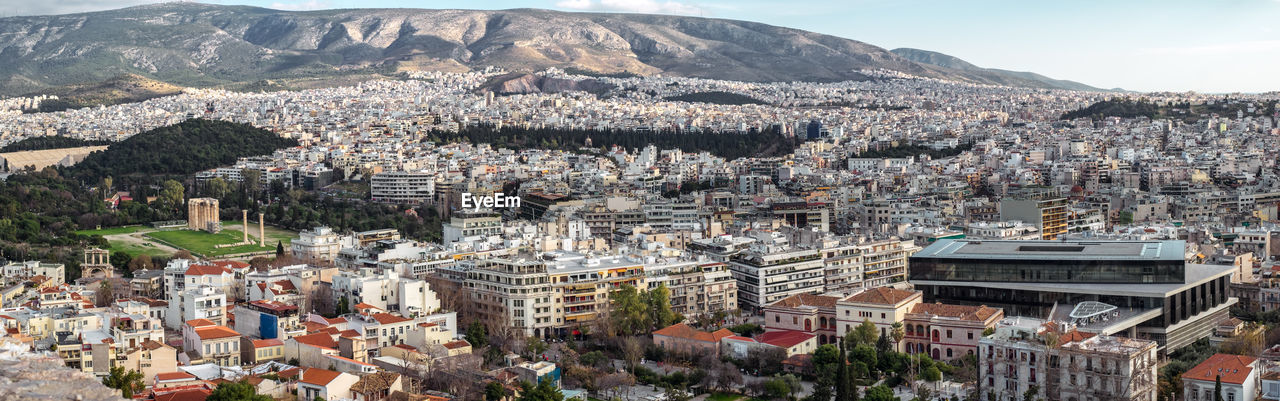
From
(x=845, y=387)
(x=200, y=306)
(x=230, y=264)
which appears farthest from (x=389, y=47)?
(x=845, y=387)

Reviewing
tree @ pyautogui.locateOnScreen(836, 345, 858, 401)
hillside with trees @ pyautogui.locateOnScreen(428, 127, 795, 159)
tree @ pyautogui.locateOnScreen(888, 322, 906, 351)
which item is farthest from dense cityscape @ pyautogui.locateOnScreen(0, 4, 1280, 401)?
hillside with trees @ pyautogui.locateOnScreen(428, 127, 795, 159)

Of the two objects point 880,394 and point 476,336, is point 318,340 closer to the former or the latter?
point 476,336

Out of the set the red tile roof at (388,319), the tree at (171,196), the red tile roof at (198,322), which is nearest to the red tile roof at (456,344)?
the red tile roof at (388,319)

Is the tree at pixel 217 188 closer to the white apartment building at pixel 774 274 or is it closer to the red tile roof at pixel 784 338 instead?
the white apartment building at pixel 774 274

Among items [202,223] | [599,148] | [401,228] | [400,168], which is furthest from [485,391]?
[599,148]

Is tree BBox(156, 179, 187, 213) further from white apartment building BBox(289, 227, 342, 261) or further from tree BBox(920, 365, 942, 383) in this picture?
tree BBox(920, 365, 942, 383)

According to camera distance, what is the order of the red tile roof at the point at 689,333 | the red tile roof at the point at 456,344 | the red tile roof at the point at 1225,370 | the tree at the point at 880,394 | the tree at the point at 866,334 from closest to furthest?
the red tile roof at the point at 1225,370
the tree at the point at 880,394
the red tile roof at the point at 456,344
the tree at the point at 866,334
the red tile roof at the point at 689,333

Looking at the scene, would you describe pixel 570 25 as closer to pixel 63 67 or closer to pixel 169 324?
pixel 63 67
